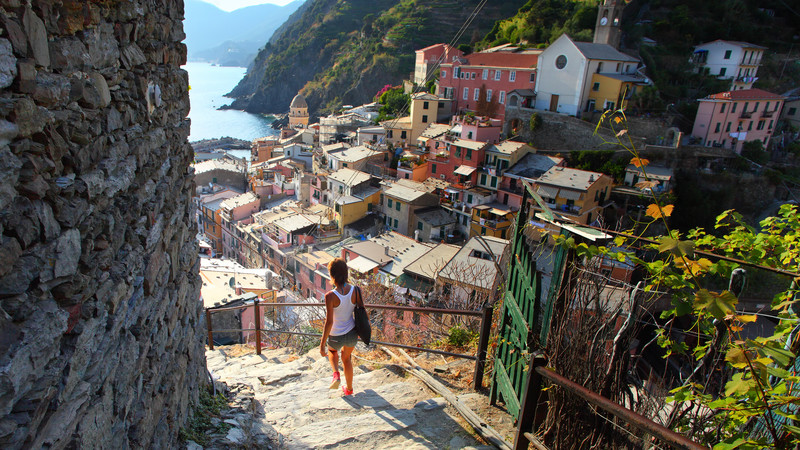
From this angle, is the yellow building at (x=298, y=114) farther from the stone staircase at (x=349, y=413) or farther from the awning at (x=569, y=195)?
the stone staircase at (x=349, y=413)

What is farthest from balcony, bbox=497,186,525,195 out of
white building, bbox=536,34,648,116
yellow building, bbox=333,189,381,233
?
white building, bbox=536,34,648,116

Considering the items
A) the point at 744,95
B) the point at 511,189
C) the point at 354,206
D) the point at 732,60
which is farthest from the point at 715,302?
the point at 732,60

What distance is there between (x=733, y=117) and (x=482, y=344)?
1093 inches

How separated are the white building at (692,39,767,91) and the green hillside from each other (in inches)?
756

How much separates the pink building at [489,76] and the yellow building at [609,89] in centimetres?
377

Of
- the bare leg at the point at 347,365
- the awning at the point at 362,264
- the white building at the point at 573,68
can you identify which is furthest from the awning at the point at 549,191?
the bare leg at the point at 347,365

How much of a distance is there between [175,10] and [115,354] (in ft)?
6.67

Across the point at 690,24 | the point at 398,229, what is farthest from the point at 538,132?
the point at 690,24

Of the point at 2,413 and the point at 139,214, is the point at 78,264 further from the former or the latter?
the point at 139,214

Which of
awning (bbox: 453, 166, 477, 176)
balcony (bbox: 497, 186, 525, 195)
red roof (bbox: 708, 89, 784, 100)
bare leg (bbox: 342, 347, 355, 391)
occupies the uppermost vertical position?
red roof (bbox: 708, 89, 784, 100)

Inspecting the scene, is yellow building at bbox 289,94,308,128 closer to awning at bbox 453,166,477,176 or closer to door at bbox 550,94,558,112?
→ door at bbox 550,94,558,112

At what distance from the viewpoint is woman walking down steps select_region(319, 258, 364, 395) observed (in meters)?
3.51

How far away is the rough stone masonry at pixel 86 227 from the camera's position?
1204 mm

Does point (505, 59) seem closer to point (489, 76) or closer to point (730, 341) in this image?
point (489, 76)
